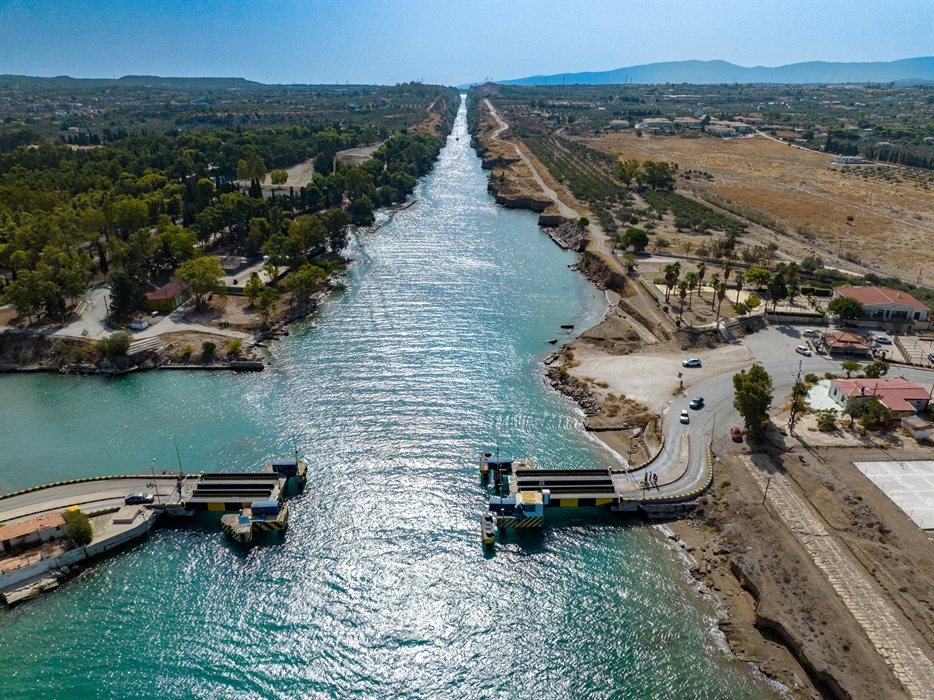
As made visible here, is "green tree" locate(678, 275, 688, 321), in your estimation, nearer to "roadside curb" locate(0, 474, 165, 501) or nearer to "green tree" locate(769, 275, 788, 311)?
"green tree" locate(769, 275, 788, 311)

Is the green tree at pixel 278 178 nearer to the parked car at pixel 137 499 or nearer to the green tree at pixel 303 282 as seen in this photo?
the green tree at pixel 303 282

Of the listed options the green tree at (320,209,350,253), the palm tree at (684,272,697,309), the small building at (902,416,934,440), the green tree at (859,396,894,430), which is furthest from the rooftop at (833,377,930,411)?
the green tree at (320,209,350,253)

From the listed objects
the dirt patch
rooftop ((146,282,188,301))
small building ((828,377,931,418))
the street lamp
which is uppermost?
rooftop ((146,282,188,301))

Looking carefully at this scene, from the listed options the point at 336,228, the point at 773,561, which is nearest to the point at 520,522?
the point at 773,561

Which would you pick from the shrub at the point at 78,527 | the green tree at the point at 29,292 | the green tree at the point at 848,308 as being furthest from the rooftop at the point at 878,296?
the green tree at the point at 29,292

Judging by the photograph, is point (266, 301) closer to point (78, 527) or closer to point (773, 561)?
point (78, 527)

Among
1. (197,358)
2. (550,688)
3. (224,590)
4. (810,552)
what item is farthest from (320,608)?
(197,358)

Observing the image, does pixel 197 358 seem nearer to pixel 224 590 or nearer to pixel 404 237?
pixel 224 590
